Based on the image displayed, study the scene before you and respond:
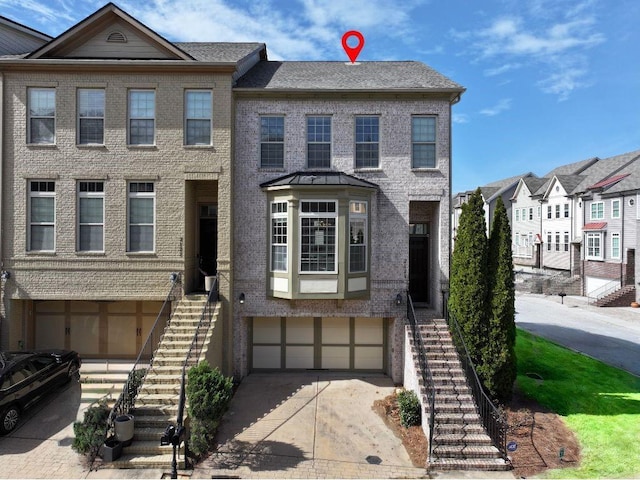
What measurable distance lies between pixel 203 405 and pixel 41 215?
8.80 m

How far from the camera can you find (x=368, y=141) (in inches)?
479

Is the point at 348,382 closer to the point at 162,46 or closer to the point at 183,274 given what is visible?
the point at 183,274

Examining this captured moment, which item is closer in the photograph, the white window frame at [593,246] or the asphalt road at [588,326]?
the asphalt road at [588,326]

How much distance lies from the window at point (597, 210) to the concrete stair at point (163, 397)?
31.6m

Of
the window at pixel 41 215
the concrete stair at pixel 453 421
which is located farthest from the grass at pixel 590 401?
the window at pixel 41 215

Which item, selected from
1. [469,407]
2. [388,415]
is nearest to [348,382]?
[388,415]

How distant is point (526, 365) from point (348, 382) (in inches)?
260

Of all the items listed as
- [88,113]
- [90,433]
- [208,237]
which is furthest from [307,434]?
[88,113]

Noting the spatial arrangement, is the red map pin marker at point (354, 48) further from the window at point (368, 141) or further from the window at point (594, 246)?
the window at point (594, 246)

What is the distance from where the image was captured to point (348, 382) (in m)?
11.8

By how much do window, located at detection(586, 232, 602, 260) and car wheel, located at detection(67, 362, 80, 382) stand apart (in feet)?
112

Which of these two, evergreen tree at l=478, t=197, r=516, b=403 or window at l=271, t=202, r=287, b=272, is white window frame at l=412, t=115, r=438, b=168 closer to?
evergreen tree at l=478, t=197, r=516, b=403

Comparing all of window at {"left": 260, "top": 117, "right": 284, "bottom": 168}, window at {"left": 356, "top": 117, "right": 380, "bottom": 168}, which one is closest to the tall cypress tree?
window at {"left": 356, "top": 117, "right": 380, "bottom": 168}

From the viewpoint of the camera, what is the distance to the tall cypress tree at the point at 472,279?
1029 centimetres
